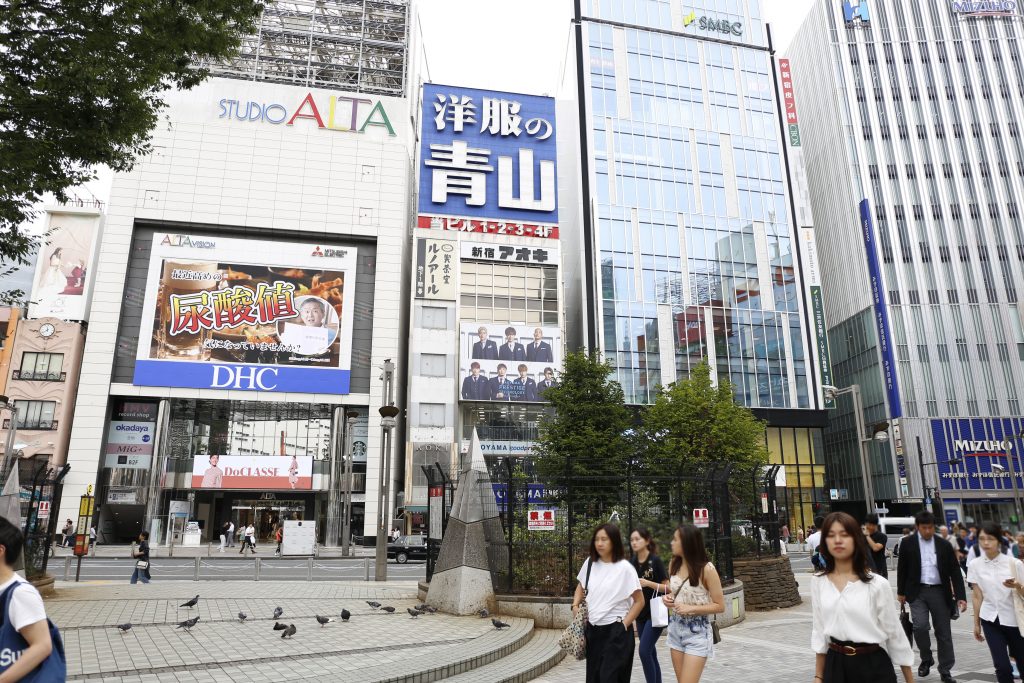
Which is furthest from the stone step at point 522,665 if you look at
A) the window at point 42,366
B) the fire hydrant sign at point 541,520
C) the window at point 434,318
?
the window at point 42,366

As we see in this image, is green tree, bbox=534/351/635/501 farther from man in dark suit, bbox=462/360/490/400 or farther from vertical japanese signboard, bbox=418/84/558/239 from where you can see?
vertical japanese signboard, bbox=418/84/558/239

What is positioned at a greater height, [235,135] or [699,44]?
[699,44]

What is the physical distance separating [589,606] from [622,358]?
154ft

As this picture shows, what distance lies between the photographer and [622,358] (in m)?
51.8

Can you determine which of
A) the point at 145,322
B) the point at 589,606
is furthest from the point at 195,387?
the point at 589,606

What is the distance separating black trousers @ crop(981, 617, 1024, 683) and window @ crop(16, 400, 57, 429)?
51761 millimetres

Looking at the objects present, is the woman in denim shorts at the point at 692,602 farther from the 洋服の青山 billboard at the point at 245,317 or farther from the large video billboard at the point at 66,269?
the large video billboard at the point at 66,269

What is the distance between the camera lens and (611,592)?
5398mm

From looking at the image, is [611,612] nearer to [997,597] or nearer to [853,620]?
[853,620]

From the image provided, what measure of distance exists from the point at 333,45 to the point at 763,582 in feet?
184

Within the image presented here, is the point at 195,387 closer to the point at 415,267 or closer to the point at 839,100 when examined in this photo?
the point at 415,267

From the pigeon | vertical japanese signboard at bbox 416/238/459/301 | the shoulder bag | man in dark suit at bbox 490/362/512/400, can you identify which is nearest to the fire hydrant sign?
the pigeon

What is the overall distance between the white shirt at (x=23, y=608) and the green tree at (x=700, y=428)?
28276 mm

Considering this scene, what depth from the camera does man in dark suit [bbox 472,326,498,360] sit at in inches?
1898
